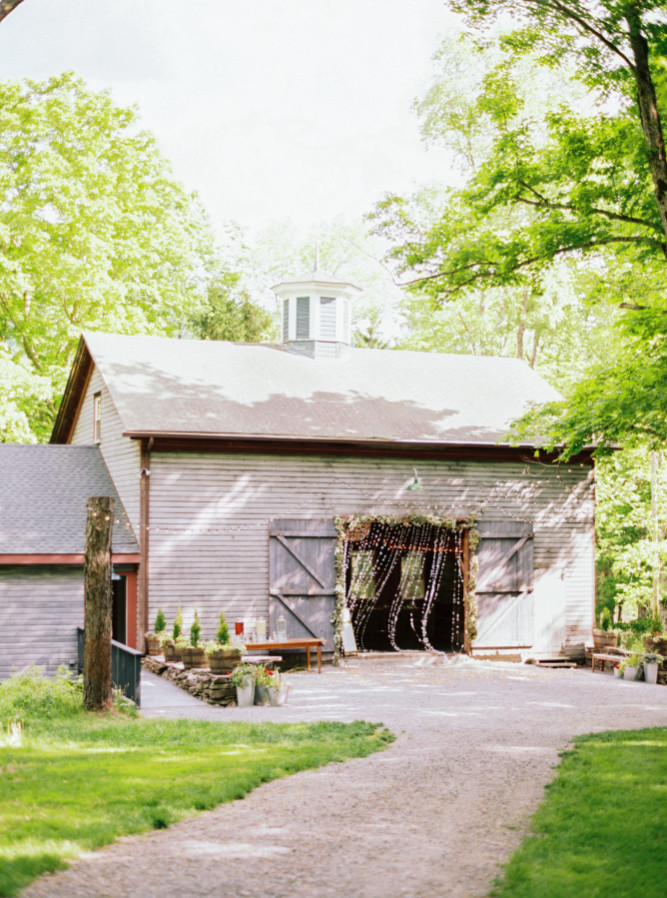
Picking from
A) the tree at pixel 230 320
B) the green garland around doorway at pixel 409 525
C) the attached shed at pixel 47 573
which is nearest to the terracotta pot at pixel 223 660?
the attached shed at pixel 47 573

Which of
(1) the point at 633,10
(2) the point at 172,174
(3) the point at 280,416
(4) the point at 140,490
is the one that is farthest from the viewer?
(2) the point at 172,174

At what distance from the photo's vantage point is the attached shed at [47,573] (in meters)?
15.5

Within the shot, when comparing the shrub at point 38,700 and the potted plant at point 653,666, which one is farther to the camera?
the potted plant at point 653,666

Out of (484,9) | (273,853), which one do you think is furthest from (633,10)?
(273,853)

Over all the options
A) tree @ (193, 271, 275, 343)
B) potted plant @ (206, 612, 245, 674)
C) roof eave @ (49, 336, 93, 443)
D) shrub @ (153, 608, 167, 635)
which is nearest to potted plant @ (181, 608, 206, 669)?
potted plant @ (206, 612, 245, 674)

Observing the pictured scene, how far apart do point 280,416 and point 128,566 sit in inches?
147

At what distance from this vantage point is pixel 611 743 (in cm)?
991

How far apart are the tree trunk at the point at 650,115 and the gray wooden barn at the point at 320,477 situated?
825 centimetres

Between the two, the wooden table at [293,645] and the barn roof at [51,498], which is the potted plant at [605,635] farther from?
the barn roof at [51,498]

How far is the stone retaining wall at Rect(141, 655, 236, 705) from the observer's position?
43.8 feet

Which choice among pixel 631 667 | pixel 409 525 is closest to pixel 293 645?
pixel 409 525

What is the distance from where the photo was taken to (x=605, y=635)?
18.7 m

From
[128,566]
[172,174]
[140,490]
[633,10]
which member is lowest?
[128,566]

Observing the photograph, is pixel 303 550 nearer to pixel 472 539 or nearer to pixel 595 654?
pixel 472 539
